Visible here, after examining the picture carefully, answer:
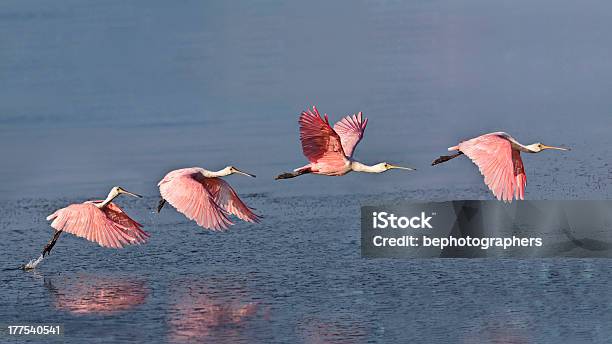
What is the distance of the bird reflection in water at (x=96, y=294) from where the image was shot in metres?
16.6

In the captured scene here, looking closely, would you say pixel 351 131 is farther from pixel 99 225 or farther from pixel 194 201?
pixel 99 225

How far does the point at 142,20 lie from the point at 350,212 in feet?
42.4

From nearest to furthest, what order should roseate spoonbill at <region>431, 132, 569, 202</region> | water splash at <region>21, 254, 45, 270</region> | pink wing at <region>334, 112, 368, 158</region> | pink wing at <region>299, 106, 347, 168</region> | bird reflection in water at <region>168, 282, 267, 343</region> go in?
bird reflection in water at <region>168, 282, 267, 343</region> < pink wing at <region>299, 106, 347, 168</region> < roseate spoonbill at <region>431, 132, 569, 202</region> < water splash at <region>21, 254, 45, 270</region> < pink wing at <region>334, 112, 368, 158</region>

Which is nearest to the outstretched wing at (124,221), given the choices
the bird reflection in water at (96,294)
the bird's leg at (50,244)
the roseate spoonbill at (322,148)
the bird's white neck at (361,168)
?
the bird reflection in water at (96,294)

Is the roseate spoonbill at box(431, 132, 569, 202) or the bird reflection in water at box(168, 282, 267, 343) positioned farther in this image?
the roseate spoonbill at box(431, 132, 569, 202)

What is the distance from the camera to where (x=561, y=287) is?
56.1 ft

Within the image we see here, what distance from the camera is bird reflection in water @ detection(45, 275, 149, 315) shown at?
16.6 metres

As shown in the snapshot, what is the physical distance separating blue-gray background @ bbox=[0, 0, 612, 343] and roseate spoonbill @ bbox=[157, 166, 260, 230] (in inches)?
35.2

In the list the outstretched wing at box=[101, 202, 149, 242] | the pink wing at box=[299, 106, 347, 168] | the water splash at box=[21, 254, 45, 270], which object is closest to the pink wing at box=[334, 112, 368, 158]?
the pink wing at box=[299, 106, 347, 168]

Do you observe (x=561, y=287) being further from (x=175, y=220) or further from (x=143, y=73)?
(x=143, y=73)

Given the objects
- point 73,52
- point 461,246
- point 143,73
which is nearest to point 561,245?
point 461,246

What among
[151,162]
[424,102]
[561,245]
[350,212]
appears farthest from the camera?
[424,102]

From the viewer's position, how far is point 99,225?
17578 millimetres

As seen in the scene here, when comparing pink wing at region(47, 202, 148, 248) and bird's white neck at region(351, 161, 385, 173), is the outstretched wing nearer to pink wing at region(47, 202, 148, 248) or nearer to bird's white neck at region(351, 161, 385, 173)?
pink wing at region(47, 202, 148, 248)
